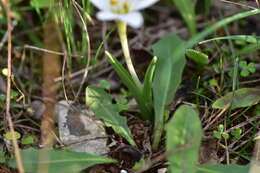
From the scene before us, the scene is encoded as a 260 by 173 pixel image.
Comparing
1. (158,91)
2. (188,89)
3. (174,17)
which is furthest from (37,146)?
(174,17)

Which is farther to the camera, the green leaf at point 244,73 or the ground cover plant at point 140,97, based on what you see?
the green leaf at point 244,73

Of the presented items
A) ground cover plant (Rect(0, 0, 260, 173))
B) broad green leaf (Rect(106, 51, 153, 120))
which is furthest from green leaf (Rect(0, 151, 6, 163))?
broad green leaf (Rect(106, 51, 153, 120))

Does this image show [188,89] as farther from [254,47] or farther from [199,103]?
[254,47]

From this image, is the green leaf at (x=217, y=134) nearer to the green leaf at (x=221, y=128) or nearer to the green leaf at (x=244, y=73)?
the green leaf at (x=221, y=128)

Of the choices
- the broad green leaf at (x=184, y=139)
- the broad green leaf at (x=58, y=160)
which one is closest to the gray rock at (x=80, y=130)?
the broad green leaf at (x=58, y=160)

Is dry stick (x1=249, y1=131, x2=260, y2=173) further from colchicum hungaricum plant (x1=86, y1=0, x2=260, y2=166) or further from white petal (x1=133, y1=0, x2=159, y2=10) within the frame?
white petal (x1=133, y1=0, x2=159, y2=10)

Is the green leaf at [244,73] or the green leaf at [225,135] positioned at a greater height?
the green leaf at [244,73]

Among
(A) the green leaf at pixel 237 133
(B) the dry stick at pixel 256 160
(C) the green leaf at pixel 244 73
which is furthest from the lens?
(C) the green leaf at pixel 244 73
